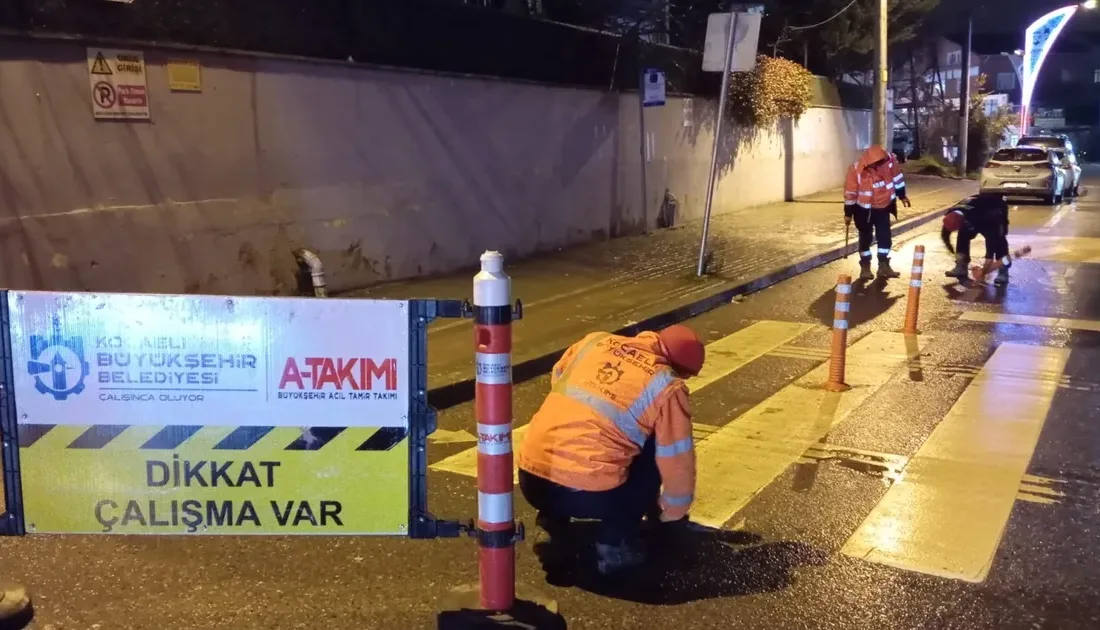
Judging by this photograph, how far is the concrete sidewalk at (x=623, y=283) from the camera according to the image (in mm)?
8148

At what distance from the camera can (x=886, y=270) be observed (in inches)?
508

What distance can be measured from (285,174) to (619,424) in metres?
7.11

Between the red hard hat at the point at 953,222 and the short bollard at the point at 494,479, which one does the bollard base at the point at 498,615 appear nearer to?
the short bollard at the point at 494,479

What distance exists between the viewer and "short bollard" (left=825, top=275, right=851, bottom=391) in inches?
283

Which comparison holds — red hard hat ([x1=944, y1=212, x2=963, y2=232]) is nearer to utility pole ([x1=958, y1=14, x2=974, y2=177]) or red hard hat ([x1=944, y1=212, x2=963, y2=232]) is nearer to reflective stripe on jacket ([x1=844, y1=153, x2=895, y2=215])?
reflective stripe on jacket ([x1=844, y1=153, x2=895, y2=215])

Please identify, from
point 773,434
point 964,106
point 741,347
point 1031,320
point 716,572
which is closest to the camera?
point 716,572

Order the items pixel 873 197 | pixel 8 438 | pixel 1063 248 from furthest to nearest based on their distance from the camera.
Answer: pixel 1063 248 < pixel 873 197 < pixel 8 438

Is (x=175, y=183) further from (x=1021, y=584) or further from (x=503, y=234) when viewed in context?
(x=1021, y=584)

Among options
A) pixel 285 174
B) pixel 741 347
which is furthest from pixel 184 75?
pixel 741 347

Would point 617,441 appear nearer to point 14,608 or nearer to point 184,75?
point 14,608

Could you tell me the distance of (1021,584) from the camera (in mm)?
4121

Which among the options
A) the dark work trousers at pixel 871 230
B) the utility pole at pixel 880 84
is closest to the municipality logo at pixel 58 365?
the dark work trousers at pixel 871 230

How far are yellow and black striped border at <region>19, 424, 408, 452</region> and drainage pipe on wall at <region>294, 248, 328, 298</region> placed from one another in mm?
6529

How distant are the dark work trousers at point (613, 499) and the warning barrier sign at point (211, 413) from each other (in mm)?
704
